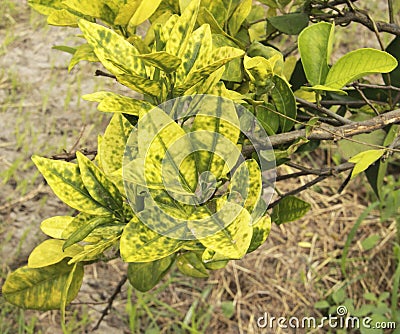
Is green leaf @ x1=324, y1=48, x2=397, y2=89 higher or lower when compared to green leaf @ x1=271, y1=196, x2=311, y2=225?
higher

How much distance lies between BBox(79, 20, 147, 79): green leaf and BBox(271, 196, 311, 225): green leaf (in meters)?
0.31

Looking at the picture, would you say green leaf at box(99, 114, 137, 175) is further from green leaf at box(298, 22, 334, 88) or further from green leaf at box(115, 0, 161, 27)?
green leaf at box(298, 22, 334, 88)

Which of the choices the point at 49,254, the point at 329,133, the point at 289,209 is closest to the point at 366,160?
the point at 329,133

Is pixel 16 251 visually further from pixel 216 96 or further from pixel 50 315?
pixel 216 96

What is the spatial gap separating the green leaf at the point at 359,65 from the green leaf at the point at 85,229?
0.91ft

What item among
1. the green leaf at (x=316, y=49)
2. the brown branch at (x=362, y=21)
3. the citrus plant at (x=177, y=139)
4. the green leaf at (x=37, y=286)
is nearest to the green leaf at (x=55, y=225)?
the citrus plant at (x=177, y=139)

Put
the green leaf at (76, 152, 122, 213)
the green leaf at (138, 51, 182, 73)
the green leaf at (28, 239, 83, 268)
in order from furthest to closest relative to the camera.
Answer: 1. the green leaf at (28, 239, 83, 268)
2. the green leaf at (76, 152, 122, 213)
3. the green leaf at (138, 51, 182, 73)

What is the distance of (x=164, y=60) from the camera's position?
20.0 inches

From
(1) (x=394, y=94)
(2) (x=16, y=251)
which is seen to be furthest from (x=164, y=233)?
(2) (x=16, y=251)

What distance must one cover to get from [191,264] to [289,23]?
1.18ft

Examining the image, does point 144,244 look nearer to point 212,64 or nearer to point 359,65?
point 212,64

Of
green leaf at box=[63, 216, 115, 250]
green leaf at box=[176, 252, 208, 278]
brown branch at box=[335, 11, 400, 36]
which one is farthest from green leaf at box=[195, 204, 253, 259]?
brown branch at box=[335, 11, 400, 36]

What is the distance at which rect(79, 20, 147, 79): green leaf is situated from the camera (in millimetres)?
516

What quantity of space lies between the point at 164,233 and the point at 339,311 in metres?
1.25
